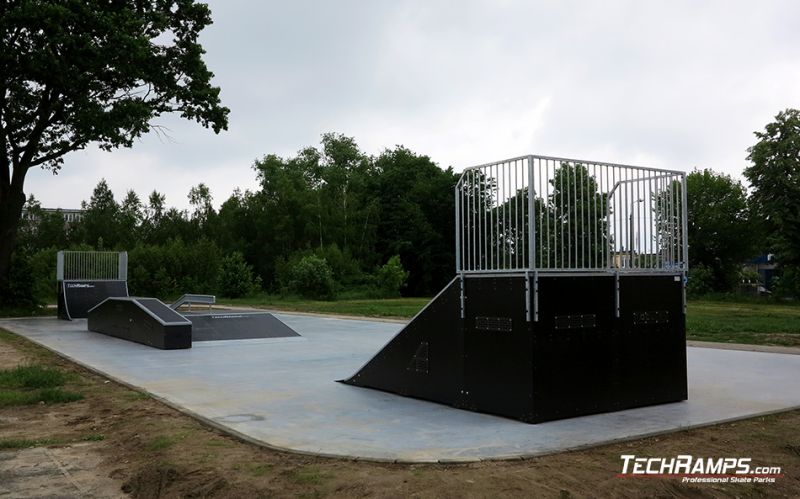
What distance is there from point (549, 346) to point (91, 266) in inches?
902

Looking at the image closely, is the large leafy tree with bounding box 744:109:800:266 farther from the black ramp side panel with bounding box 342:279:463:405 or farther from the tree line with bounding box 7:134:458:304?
the black ramp side panel with bounding box 342:279:463:405

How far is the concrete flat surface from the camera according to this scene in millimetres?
5594

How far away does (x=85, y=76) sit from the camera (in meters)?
21.9

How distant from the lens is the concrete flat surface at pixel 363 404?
559 centimetres

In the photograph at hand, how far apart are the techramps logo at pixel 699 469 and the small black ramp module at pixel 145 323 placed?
1060 centimetres

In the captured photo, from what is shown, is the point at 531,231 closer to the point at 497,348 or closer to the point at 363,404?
the point at 497,348

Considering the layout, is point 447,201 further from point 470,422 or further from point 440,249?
point 470,422

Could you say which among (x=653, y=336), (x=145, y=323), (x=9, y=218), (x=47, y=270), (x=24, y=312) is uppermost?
(x=9, y=218)

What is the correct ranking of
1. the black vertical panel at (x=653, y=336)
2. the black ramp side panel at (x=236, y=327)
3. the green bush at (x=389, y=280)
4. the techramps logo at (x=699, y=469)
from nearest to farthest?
the techramps logo at (x=699, y=469) < the black vertical panel at (x=653, y=336) < the black ramp side panel at (x=236, y=327) < the green bush at (x=389, y=280)

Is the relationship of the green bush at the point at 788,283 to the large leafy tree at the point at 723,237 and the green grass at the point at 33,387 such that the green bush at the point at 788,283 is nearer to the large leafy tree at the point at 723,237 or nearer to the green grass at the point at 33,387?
the large leafy tree at the point at 723,237

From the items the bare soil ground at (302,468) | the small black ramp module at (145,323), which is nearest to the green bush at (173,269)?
the small black ramp module at (145,323)

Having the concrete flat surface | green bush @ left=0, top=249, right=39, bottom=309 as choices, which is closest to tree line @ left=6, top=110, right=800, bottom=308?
green bush @ left=0, top=249, right=39, bottom=309

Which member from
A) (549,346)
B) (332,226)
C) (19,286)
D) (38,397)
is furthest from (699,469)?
(332,226)

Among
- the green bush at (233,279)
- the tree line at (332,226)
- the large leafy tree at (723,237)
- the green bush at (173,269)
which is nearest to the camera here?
the green bush at (173,269)
